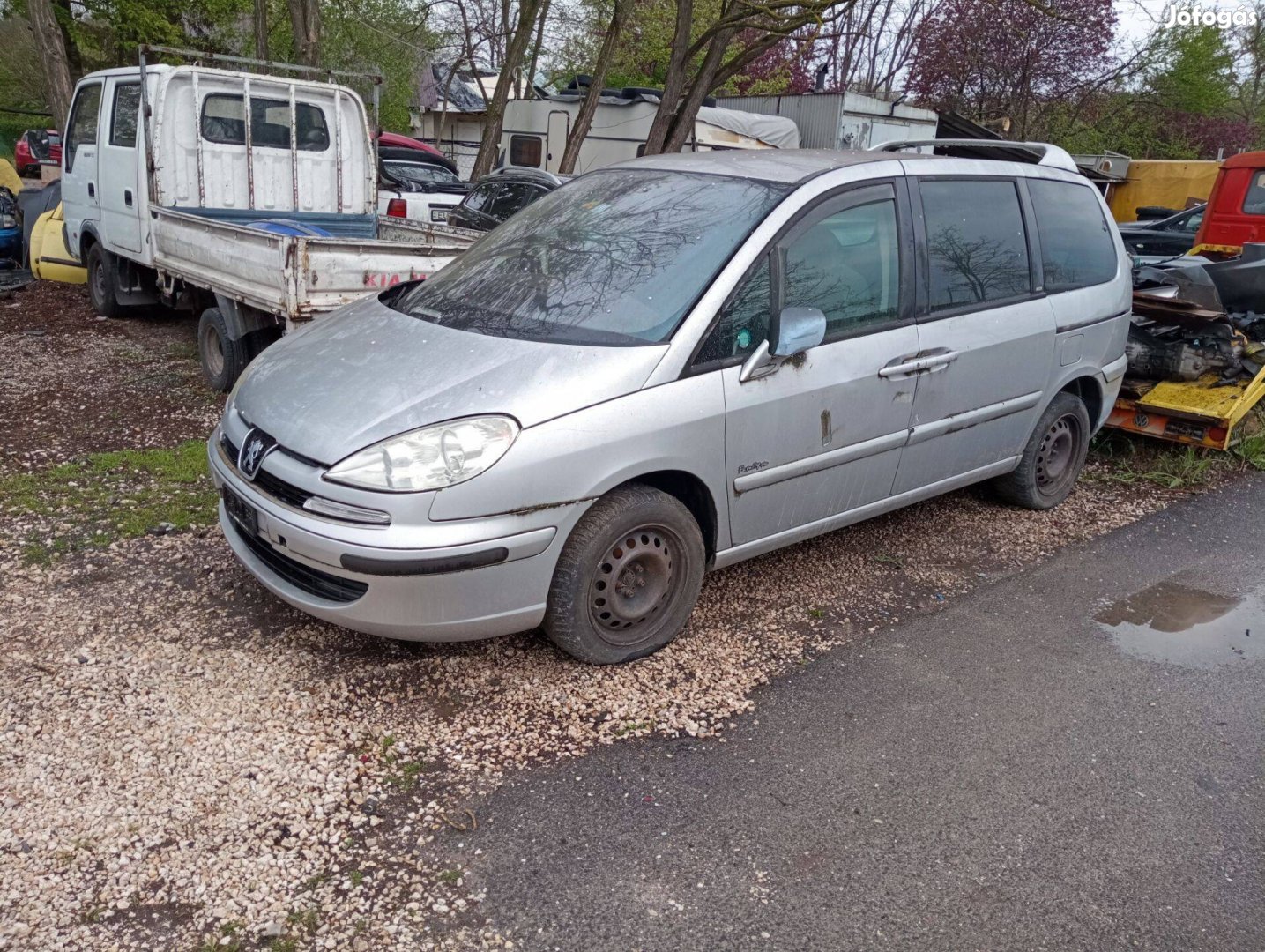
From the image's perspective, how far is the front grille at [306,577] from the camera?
3.27 metres

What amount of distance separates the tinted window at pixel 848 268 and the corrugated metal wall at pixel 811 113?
54.2 ft

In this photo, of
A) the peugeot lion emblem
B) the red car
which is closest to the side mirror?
the peugeot lion emblem

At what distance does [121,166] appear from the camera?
8.11 m

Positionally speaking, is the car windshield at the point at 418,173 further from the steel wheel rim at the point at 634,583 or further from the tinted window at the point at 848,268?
the steel wheel rim at the point at 634,583

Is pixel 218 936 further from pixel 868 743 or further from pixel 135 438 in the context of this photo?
pixel 135 438

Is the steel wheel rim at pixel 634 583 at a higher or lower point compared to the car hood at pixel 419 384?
lower

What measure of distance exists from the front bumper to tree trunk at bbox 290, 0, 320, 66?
11428 mm

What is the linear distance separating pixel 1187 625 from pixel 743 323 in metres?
2.48

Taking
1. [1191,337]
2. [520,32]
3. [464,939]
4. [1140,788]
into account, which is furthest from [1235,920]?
[520,32]

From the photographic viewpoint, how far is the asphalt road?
2627 millimetres

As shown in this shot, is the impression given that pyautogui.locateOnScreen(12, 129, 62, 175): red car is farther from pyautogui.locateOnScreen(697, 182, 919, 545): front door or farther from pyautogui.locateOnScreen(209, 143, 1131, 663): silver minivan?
pyautogui.locateOnScreen(697, 182, 919, 545): front door

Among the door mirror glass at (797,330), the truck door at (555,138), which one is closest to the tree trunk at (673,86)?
the truck door at (555,138)

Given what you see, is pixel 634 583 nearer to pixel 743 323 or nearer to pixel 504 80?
pixel 743 323

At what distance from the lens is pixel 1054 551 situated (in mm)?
5133
